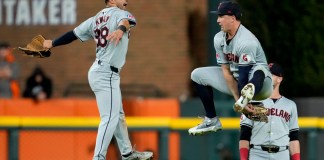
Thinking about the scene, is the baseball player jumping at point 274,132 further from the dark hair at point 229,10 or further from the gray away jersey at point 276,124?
the dark hair at point 229,10

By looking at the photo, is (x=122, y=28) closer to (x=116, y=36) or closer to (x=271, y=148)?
(x=116, y=36)

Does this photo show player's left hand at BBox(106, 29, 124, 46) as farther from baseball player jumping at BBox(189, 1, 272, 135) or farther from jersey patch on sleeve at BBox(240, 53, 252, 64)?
jersey patch on sleeve at BBox(240, 53, 252, 64)

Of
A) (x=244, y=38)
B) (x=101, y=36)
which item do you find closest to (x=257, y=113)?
(x=244, y=38)

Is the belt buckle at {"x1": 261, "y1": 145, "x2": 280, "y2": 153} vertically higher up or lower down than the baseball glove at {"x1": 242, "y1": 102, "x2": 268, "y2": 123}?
lower down

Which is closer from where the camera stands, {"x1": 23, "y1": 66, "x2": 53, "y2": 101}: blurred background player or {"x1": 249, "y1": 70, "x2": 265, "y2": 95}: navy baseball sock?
{"x1": 249, "y1": 70, "x2": 265, "y2": 95}: navy baseball sock

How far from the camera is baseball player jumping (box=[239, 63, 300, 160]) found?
1273 cm

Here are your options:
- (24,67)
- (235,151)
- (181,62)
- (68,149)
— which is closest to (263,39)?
(235,151)

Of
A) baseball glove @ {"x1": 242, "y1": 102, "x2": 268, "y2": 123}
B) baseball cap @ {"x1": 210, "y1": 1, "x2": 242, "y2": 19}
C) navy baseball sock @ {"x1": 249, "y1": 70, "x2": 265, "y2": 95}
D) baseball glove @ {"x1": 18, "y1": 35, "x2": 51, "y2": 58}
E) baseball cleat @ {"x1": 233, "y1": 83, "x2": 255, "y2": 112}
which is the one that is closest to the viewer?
baseball cleat @ {"x1": 233, "y1": 83, "x2": 255, "y2": 112}

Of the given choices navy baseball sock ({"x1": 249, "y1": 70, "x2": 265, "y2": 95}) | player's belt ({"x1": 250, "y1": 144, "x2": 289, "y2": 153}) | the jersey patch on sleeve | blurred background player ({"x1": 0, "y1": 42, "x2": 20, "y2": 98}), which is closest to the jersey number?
the jersey patch on sleeve

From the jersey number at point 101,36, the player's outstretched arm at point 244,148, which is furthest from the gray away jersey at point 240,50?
the jersey number at point 101,36

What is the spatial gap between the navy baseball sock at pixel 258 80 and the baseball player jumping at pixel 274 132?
34.7 inches

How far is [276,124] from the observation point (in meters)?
12.7

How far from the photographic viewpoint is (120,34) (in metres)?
12.0

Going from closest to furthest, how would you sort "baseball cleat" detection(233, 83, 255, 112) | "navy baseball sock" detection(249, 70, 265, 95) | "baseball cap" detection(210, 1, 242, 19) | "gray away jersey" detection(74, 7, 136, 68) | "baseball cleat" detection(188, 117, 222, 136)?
1. "baseball cleat" detection(233, 83, 255, 112)
2. "navy baseball sock" detection(249, 70, 265, 95)
3. "baseball cap" detection(210, 1, 242, 19)
4. "gray away jersey" detection(74, 7, 136, 68)
5. "baseball cleat" detection(188, 117, 222, 136)
